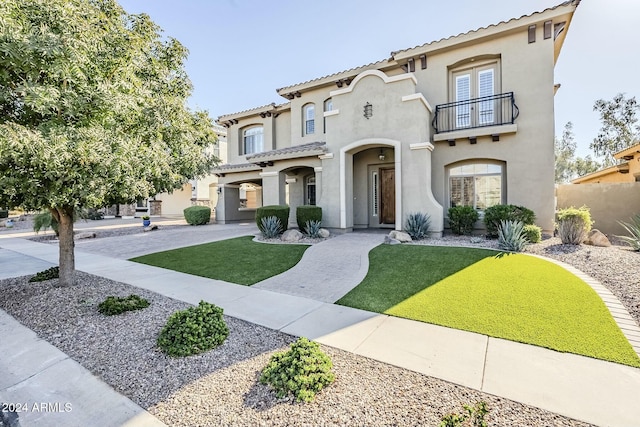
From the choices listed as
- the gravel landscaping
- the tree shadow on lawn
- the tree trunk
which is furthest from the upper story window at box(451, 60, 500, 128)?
the tree trunk

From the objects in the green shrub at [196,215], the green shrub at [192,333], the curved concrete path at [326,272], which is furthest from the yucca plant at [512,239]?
Answer: the green shrub at [196,215]

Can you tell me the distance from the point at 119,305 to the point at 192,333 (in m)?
2.23

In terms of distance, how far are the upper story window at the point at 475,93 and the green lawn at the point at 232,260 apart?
8.96 m

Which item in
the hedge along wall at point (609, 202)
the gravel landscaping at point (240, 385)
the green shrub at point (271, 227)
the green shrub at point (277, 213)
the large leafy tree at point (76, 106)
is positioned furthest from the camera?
the green shrub at point (277, 213)

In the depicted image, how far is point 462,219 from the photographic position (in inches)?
466

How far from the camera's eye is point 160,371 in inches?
137

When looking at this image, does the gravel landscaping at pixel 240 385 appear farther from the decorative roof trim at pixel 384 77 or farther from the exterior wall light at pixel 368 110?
the decorative roof trim at pixel 384 77

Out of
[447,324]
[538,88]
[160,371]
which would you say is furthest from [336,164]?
[160,371]

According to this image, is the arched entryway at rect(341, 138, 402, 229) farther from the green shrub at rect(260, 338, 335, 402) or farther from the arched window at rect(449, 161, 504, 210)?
the green shrub at rect(260, 338, 335, 402)

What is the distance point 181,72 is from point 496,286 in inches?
341

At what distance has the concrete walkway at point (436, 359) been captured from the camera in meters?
2.88

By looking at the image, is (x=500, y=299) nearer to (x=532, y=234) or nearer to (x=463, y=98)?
(x=532, y=234)

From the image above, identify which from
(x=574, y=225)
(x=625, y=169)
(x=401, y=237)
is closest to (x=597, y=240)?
(x=574, y=225)

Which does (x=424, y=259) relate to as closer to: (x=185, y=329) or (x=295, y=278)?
(x=295, y=278)
